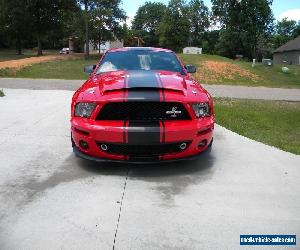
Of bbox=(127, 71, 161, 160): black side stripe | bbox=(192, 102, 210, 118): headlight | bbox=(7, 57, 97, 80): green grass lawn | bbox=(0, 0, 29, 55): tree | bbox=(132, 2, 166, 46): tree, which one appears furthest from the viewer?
bbox=(132, 2, 166, 46): tree

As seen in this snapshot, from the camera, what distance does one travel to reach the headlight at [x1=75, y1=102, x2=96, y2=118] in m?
4.19

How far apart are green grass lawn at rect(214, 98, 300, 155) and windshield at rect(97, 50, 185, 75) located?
1.83 metres

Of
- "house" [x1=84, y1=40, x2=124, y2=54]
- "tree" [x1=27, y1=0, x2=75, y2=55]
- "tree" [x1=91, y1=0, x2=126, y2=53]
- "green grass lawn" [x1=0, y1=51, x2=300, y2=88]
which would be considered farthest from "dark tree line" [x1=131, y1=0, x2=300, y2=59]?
"green grass lawn" [x1=0, y1=51, x2=300, y2=88]

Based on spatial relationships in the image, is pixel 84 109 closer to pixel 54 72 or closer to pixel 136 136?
pixel 136 136

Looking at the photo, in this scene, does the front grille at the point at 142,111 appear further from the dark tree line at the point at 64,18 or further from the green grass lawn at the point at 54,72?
the dark tree line at the point at 64,18

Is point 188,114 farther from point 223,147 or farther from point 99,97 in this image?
point 223,147

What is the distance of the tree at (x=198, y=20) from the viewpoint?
280ft

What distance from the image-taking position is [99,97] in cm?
416

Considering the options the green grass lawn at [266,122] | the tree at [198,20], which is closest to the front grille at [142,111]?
the green grass lawn at [266,122]

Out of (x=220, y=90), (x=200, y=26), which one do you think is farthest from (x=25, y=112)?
(x=200, y=26)

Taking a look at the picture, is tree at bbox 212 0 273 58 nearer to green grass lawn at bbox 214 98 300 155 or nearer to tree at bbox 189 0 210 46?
tree at bbox 189 0 210 46

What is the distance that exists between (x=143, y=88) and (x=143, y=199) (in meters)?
1.33

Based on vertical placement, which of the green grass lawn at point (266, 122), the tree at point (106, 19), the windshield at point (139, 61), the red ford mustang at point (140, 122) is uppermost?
the tree at point (106, 19)

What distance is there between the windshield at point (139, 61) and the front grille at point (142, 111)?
61.1 inches
